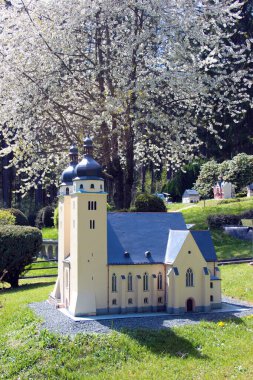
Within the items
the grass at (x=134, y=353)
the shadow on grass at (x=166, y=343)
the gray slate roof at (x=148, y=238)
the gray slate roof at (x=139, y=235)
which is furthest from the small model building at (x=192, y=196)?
the shadow on grass at (x=166, y=343)

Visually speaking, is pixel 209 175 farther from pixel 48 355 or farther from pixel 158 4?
pixel 48 355

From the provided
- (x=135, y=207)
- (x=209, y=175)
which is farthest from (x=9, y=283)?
(x=209, y=175)

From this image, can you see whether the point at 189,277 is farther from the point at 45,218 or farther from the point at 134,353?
the point at 45,218

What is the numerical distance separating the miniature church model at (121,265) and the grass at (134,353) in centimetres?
168

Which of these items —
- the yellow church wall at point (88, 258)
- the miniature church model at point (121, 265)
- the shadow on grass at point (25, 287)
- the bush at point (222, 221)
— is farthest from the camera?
the bush at point (222, 221)

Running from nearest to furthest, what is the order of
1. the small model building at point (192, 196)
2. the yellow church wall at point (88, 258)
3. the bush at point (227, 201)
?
the yellow church wall at point (88, 258)
the bush at point (227, 201)
the small model building at point (192, 196)

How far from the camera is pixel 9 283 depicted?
22734 millimetres

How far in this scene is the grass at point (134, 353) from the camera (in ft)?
38.1

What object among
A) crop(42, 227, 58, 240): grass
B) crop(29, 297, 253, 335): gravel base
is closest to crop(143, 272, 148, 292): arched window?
crop(29, 297, 253, 335): gravel base

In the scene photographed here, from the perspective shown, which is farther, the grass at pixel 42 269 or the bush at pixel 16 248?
the grass at pixel 42 269

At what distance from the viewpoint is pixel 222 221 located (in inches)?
1144

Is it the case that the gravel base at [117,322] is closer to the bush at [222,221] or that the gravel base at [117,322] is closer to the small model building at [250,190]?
the bush at [222,221]

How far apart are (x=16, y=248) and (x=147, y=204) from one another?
698 cm

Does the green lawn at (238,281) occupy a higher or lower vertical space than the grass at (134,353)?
higher
